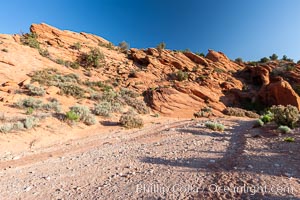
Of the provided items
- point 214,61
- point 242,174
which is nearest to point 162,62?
point 214,61

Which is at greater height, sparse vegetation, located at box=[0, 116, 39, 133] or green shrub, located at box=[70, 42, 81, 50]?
green shrub, located at box=[70, 42, 81, 50]

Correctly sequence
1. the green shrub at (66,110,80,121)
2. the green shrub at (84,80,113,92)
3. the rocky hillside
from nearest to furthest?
the green shrub at (66,110,80,121)
the rocky hillside
the green shrub at (84,80,113,92)

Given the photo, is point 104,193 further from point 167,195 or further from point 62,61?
point 62,61

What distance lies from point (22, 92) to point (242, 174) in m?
14.4

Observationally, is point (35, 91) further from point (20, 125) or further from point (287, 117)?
point (287, 117)

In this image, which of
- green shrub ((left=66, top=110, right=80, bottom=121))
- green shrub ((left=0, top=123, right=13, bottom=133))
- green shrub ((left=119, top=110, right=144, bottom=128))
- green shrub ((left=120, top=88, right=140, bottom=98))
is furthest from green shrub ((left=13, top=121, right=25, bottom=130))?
green shrub ((left=120, top=88, right=140, bottom=98))

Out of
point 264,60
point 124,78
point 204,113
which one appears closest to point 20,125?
point 204,113

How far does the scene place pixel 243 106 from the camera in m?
22.5

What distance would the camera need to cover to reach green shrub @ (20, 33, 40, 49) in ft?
82.0

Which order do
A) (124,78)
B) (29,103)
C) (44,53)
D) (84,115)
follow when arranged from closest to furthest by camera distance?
1. (84,115)
2. (29,103)
3. (44,53)
4. (124,78)

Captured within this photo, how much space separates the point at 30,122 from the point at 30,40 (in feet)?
67.2

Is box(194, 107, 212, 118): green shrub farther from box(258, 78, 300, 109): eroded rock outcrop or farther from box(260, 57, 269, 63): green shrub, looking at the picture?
box(260, 57, 269, 63): green shrub

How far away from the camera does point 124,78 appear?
2467cm

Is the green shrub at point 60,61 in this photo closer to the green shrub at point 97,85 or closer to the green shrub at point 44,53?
the green shrub at point 44,53
